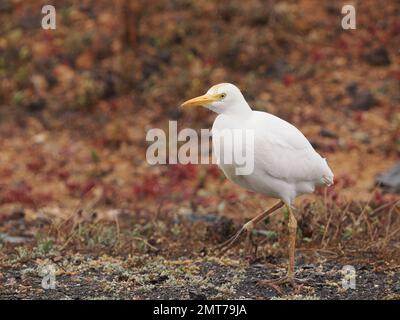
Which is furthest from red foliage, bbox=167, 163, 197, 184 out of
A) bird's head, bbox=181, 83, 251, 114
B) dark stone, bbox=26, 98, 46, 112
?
bird's head, bbox=181, 83, 251, 114

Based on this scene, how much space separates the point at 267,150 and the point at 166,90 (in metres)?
6.11

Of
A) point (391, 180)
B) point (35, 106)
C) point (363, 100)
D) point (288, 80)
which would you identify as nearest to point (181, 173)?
point (391, 180)

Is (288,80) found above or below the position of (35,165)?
above

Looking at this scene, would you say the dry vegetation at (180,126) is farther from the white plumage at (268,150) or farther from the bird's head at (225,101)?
the bird's head at (225,101)

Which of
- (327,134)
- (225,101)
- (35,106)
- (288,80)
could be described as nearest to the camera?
(225,101)

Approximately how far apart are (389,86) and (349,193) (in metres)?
2.81

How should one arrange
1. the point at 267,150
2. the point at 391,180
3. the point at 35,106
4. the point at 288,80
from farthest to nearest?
1. the point at 288,80
2. the point at 35,106
3. the point at 391,180
4. the point at 267,150

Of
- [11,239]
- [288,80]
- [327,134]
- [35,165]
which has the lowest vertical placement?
[11,239]

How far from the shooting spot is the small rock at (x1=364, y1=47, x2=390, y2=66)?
486 inches

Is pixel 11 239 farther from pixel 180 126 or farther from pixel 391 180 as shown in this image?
pixel 391 180

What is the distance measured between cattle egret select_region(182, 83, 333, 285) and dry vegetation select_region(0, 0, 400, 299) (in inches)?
26.5

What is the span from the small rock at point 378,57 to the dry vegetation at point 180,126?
0.9 inches

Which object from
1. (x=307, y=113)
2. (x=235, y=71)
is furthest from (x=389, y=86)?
(x=235, y=71)

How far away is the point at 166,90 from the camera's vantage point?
11.8 meters
